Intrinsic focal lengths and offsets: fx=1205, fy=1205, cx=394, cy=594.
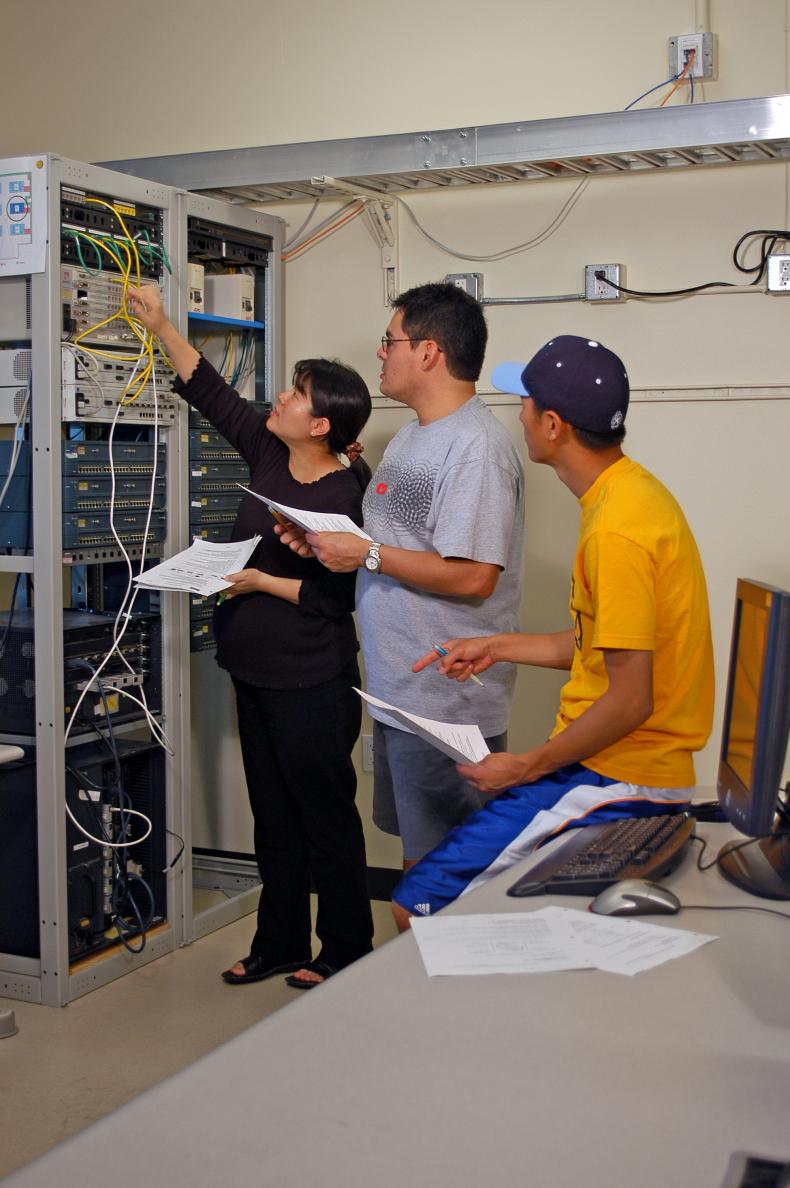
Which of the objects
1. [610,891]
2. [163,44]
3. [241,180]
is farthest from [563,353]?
[163,44]

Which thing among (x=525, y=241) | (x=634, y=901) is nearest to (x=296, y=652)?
(x=525, y=241)

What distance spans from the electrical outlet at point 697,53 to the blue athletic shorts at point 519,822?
2.06m

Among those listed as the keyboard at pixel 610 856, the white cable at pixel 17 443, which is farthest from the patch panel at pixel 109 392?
the keyboard at pixel 610 856

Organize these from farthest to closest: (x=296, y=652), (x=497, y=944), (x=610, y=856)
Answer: (x=296, y=652) → (x=610, y=856) → (x=497, y=944)

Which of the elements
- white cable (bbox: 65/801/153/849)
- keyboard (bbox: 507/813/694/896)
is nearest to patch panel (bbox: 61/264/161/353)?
white cable (bbox: 65/801/153/849)

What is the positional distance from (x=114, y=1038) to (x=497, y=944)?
1756 millimetres

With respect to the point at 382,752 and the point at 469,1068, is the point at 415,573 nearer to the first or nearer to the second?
the point at 382,752

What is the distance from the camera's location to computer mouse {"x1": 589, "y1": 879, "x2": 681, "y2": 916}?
150 centimetres

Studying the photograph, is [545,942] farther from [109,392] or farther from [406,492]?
[109,392]

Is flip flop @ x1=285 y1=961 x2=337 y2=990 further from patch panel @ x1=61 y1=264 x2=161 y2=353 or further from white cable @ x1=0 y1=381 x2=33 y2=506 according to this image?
patch panel @ x1=61 y1=264 x2=161 y2=353

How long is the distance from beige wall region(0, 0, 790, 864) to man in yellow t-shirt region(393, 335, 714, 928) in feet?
4.04

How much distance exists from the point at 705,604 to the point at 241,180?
2229mm

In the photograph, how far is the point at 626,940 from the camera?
4.70 ft

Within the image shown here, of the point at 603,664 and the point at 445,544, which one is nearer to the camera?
the point at 603,664
